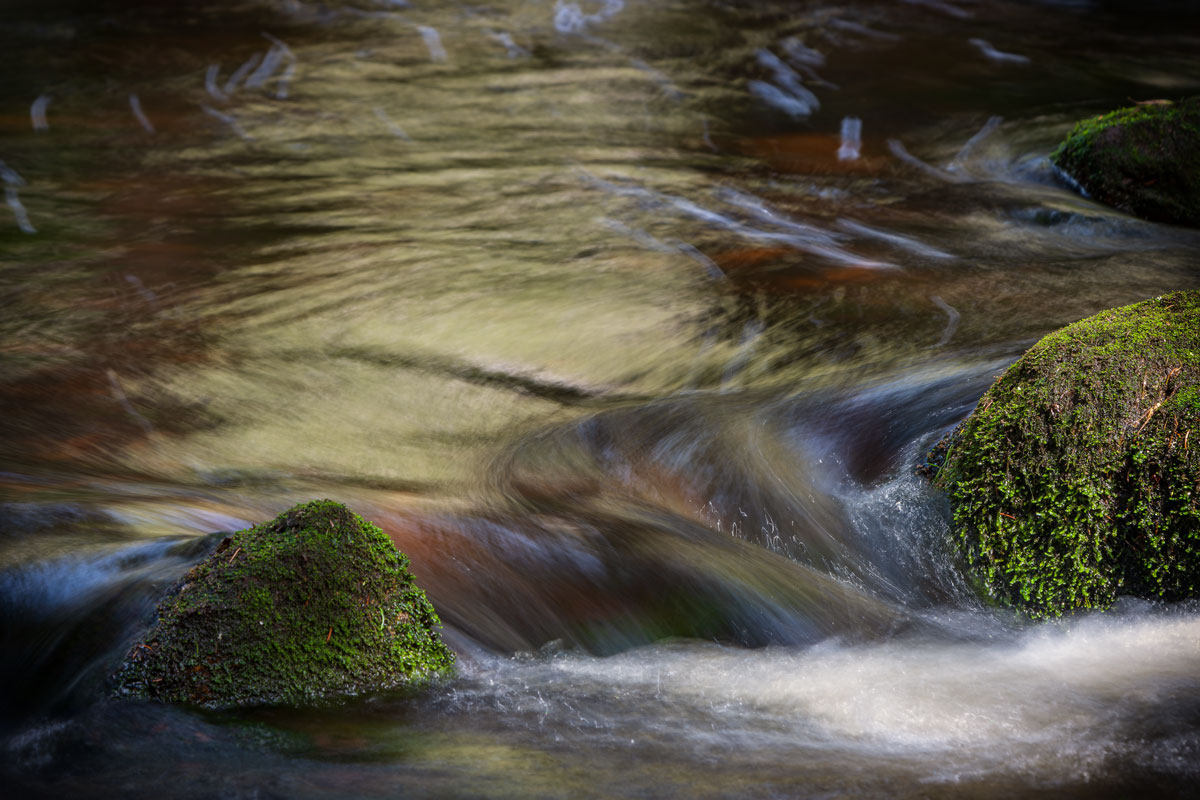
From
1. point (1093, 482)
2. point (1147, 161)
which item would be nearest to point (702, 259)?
point (1147, 161)

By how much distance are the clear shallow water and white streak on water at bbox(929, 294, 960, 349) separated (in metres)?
0.03

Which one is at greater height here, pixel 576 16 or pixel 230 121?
pixel 576 16

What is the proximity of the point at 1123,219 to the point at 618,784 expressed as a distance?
591cm

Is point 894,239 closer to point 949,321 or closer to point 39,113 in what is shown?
point 949,321

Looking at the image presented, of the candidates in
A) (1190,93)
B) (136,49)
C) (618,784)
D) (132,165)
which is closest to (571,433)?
(618,784)

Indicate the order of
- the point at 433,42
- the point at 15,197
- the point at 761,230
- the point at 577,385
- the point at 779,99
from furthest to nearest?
the point at 433,42 < the point at 779,99 < the point at 15,197 < the point at 761,230 < the point at 577,385

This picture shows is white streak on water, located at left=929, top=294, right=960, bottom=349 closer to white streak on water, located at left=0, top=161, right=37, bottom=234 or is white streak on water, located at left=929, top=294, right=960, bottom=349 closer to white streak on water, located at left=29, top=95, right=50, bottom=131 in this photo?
white streak on water, located at left=0, top=161, right=37, bottom=234

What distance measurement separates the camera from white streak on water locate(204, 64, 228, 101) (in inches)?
399

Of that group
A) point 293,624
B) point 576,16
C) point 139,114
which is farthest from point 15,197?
point 576,16

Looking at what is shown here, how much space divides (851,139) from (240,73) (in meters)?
5.72

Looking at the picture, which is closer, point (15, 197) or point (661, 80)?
point (15, 197)

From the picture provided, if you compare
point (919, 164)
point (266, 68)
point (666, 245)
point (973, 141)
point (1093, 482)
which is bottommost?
point (666, 245)

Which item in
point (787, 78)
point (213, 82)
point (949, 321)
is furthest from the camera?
point (787, 78)

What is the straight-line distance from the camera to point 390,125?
9.54 metres
